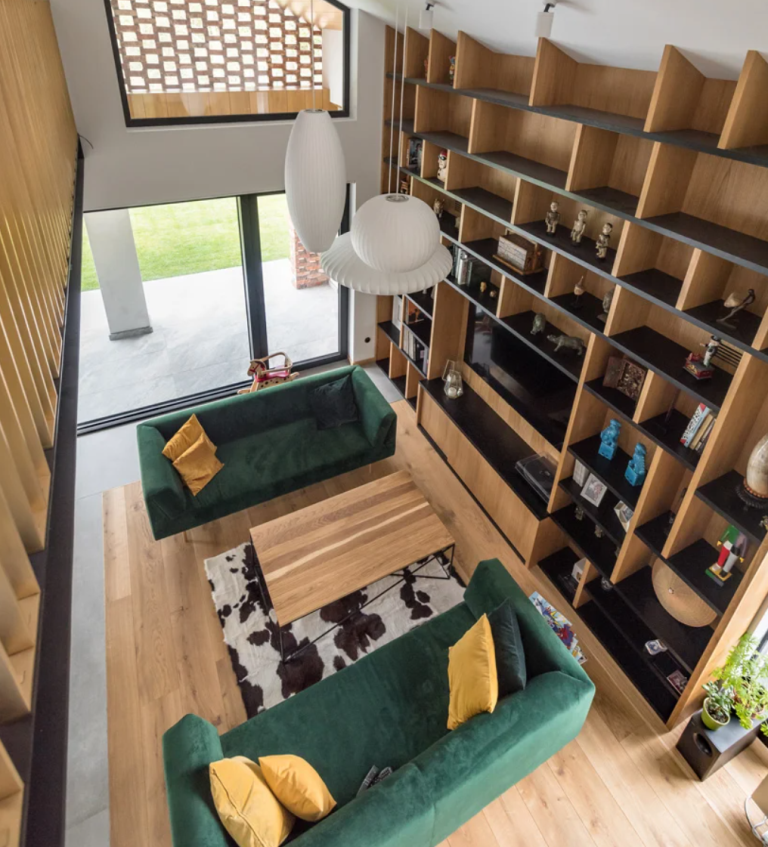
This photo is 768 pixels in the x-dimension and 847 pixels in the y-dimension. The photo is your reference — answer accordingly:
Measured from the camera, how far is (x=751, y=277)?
8.31 ft

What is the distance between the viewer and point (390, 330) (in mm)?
5648

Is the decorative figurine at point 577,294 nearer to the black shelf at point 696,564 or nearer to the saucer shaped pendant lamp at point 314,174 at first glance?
the black shelf at point 696,564

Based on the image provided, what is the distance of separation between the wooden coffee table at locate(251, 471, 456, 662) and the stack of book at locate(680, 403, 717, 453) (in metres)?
1.55

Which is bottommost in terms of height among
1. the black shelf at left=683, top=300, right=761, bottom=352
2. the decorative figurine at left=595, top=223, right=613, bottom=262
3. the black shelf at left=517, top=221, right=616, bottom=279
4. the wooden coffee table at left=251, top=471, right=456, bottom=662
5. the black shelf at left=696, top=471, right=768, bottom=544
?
the wooden coffee table at left=251, top=471, right=456, bottom=662

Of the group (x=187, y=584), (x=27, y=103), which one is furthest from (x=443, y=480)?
(x=27, y=103)

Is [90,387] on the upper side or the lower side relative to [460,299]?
lower

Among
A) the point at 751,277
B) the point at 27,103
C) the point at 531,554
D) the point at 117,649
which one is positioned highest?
the point at 27,103

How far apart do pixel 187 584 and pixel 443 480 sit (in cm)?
213

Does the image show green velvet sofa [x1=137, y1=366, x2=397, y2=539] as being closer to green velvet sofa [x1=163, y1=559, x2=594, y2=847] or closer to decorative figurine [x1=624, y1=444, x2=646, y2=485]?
green velvet sofa [x1=163, y1=559, x2=594, y2=847]

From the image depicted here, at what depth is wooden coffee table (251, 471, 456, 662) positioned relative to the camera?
3.34 metres

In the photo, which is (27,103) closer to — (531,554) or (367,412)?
(367,412)

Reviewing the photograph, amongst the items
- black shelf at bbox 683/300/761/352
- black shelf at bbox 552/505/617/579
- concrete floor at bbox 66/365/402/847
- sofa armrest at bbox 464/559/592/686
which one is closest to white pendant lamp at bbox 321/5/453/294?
black shelf at bbox 683/300/761/352

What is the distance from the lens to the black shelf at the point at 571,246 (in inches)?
116

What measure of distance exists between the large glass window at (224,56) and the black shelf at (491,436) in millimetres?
2533
